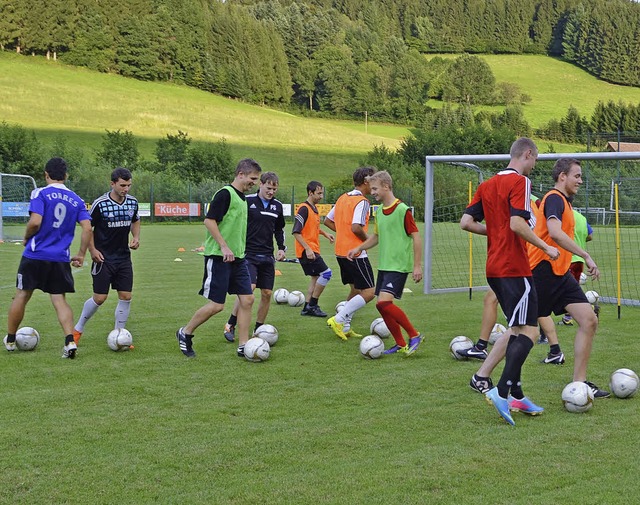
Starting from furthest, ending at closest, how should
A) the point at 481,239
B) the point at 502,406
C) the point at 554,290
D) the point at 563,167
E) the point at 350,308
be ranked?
1. the point at 481,239
2. the point at 350,308
3. the point at 563,167
4. the point at 554,290
5. the point at 502,406

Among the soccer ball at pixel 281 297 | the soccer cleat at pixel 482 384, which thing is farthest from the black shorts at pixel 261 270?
the soccer cleat at pixel 482 384

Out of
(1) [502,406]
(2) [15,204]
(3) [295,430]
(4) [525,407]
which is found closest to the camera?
(3) [295,430]

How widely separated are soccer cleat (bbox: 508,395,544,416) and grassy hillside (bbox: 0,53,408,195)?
159 feet

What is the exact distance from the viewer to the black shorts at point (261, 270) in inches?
347

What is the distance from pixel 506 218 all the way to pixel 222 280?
10.6ft

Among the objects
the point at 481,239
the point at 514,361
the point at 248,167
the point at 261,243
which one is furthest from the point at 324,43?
the point at 514,361

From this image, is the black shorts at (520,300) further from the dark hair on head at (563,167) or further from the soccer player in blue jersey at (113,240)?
the soccer player in blue jersey at (113,240)

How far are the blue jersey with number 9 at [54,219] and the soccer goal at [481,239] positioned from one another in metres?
5.92

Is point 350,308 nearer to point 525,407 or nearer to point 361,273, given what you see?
point 361,273

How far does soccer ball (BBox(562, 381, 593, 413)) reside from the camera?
561 cm

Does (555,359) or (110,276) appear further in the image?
(110,276)

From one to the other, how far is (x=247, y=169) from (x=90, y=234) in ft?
5.64

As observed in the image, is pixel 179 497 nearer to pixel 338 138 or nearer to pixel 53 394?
pixel 53 394

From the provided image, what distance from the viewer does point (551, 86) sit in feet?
334
